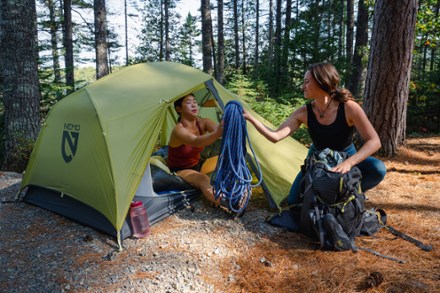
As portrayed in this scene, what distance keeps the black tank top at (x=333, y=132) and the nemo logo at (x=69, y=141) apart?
234 cm

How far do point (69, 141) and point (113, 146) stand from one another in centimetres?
69

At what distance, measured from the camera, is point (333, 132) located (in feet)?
9.05

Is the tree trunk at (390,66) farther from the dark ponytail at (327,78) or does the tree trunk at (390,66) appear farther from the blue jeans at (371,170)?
the dark ponytail at (327,78)

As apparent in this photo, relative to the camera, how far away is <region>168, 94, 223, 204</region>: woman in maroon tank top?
3129 mm

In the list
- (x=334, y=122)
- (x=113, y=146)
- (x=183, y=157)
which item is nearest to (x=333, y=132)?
(x=334, y=122)

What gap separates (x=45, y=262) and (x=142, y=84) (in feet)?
6.37

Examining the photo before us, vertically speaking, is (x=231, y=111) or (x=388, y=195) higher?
(x=231, y=111)

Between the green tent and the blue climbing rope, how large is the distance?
1.54 feet

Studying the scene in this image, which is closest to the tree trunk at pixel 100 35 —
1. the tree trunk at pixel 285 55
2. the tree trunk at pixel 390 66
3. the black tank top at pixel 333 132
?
the tree trunk at pixel 285 55

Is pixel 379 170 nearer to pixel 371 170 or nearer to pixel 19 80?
pixel 371 170

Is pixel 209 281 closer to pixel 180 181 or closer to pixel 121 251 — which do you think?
pixel 121 251

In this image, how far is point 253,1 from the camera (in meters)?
28.8

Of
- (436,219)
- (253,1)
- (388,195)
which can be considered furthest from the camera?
(253,1)

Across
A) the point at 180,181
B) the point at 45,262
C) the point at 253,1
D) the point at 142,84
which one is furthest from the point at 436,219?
the point at 253,1
